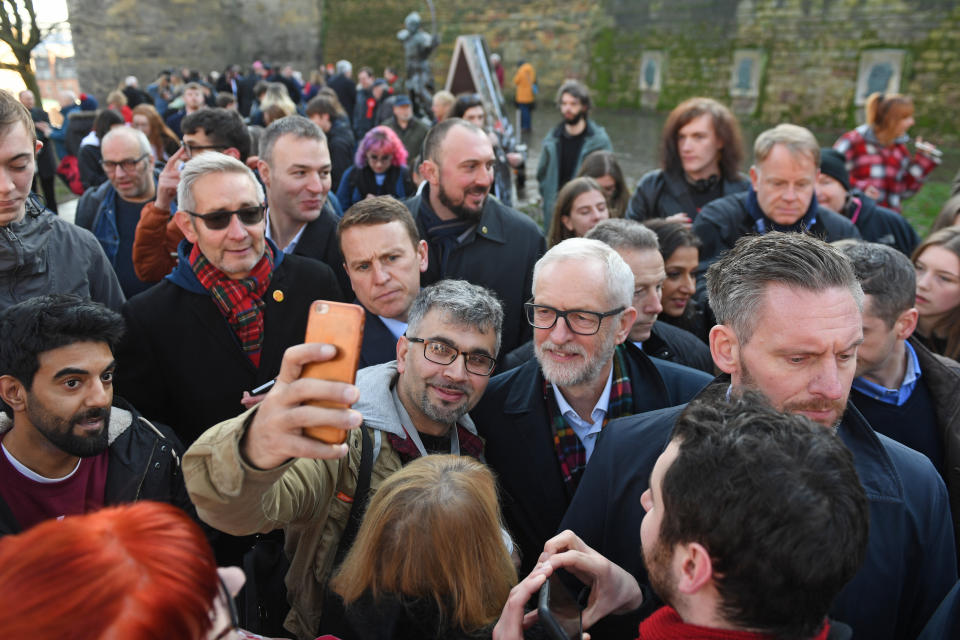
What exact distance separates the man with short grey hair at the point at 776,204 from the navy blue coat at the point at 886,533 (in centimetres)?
199

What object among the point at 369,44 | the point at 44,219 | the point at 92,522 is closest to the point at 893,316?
the point at 92,522

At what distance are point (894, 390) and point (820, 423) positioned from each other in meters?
0.89

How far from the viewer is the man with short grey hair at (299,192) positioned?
375 centimetres

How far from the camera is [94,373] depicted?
2271 millimetres

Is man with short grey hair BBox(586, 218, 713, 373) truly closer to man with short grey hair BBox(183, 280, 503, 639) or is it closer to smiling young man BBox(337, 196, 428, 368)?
man with short grey hair BBox(183, 280, 503, 639)

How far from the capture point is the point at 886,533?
1.64m

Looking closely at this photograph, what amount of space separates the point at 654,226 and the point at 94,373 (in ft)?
8.47

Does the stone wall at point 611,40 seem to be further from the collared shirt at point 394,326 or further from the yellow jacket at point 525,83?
the collared shirt at point 394,326

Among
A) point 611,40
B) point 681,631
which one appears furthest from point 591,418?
point 611,40

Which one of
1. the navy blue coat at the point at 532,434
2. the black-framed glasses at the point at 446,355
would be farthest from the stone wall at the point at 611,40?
the black-framed glasses at the point at 446,355

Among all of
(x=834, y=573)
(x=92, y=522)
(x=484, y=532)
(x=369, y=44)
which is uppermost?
(x=369, y=44)

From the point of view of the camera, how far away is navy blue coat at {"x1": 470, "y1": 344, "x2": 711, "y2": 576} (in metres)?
2.36

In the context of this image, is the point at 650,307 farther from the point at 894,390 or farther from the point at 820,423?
the point at 820,423

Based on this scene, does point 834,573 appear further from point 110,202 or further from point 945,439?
point 110,202
